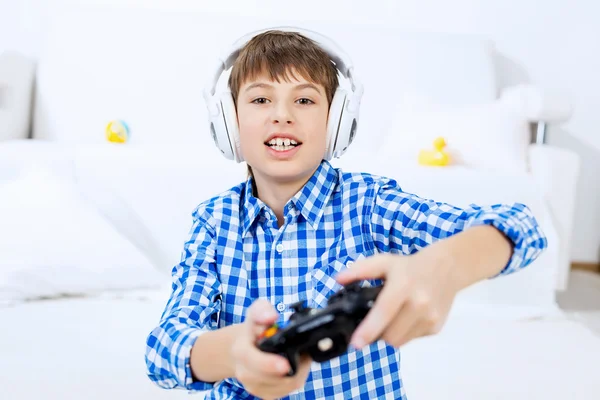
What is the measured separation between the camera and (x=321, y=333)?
396mm

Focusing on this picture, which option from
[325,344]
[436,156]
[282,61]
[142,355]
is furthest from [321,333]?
[436,156]

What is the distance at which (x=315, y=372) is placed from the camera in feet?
2.39

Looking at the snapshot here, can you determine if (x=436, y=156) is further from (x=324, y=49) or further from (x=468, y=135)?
(x=324, y=49)

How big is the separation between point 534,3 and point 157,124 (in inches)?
67.5

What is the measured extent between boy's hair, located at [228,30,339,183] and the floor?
132cm

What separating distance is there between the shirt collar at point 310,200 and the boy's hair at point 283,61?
0.11m

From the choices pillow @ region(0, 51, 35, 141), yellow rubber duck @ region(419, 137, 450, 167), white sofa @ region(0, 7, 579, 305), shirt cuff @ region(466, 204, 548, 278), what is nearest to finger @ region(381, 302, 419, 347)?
shirt cuff @ region(466, 204, 548, 278)

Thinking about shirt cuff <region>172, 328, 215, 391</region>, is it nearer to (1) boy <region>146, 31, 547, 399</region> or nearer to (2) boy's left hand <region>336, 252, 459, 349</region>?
(1) boy <region>146, 31, 547, 399</region>

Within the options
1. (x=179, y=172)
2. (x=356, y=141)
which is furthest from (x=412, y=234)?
(x=356, y=141)

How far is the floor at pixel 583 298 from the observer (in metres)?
1.83

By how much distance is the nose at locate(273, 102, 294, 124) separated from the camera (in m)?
0.72

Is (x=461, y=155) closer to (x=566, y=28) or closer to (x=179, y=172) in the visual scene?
(x=179, y=172)

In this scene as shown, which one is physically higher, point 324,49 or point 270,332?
point 324,49

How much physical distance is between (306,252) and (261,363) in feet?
1.15
